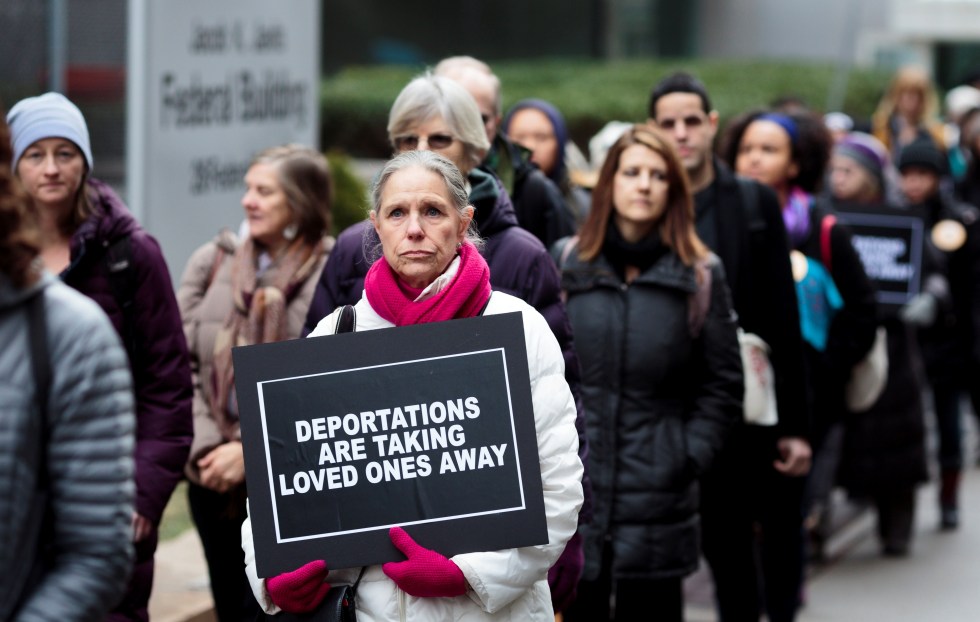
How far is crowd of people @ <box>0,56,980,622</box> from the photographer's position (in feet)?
8.88

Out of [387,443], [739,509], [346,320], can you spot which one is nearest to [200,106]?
[739,509]

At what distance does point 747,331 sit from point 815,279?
2.35ft

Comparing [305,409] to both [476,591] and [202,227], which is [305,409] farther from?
[202,227]

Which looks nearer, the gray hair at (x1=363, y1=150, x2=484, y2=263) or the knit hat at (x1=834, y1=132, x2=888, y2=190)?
the gray hair at (x1=363, y1=150, x2=484, y2=263)

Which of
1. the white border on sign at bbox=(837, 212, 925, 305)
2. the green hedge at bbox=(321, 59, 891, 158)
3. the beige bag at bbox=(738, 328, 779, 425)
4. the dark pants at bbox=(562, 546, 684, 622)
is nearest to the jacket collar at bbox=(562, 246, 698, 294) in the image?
the beige bag at bbox=(738, 328, 779, 425)

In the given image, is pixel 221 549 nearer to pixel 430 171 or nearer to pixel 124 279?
pixel 124 279

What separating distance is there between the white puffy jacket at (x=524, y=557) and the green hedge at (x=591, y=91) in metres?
15.0

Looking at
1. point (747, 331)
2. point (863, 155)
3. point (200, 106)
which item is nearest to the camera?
point (747, 331)

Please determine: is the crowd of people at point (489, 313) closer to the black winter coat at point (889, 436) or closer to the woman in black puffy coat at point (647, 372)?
the woman in black puffy coat at point (647, 372)

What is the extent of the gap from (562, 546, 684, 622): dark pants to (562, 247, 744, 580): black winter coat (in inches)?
2.8

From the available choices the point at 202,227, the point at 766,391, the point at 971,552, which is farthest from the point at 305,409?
the point at 971,552

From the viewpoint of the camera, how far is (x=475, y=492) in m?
3.49

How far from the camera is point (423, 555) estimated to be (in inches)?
134

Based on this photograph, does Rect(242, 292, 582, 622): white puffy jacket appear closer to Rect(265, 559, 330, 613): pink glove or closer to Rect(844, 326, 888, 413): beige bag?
Rect(265, 559, 330, 613): pink glove
